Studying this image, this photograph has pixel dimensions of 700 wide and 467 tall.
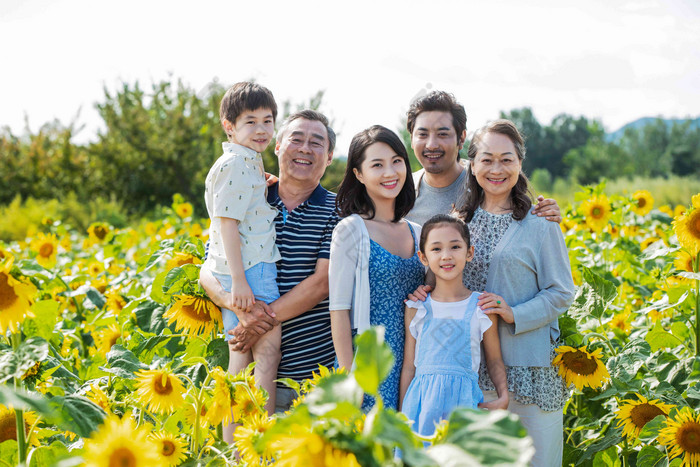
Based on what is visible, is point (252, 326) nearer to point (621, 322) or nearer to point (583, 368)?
point (583, 368)

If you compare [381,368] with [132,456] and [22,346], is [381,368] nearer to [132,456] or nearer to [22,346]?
[132,456]

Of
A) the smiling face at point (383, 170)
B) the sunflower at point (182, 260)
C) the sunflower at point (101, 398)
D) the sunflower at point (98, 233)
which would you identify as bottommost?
the sunflower at point (101, 398)

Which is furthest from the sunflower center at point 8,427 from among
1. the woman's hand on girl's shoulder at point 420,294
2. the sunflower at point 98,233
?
the sunflower at point 98,233

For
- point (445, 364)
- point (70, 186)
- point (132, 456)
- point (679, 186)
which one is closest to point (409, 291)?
point (445, 364)

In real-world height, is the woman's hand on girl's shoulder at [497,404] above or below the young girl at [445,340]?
below

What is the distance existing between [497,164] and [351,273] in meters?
0.75

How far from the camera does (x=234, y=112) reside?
2787mm

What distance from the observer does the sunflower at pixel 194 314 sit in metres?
2.65

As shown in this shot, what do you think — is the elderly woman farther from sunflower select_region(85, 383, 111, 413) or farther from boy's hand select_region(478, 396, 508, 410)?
sunflower select_region(85, 383, 111, 413)

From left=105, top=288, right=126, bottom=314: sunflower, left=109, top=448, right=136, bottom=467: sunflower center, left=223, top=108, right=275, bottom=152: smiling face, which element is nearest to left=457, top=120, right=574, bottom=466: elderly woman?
left=223, top=108, right=275, bottom=152: smiling face

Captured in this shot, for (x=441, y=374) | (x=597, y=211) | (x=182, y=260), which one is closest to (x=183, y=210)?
(x=182, y=260)

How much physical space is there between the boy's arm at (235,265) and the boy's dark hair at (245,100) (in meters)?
0.50

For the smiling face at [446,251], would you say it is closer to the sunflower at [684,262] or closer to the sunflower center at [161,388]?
the sunflower center at [161,388]

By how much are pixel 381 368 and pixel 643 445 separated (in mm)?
1901
